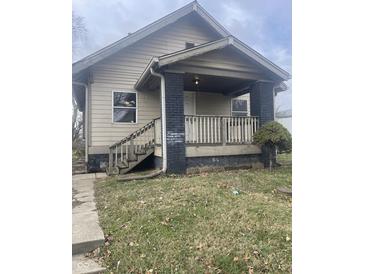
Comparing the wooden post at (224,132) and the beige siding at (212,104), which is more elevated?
the beige siding at (212,104)

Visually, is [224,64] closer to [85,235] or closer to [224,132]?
[224,132]

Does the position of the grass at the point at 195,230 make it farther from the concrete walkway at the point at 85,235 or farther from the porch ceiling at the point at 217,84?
the porch ceiling at the point at 217,84

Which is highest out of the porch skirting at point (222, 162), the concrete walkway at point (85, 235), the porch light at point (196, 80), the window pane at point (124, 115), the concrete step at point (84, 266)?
the porch light at point (196, 80)

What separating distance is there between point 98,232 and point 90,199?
5.96 ft

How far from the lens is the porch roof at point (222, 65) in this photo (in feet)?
21.3

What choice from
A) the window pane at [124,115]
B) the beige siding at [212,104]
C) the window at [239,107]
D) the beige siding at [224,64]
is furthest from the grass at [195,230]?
the window at [239,107]

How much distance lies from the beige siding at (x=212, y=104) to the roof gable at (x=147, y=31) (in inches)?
95.4

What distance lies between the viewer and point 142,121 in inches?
344

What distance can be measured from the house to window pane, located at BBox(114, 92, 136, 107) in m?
0.03

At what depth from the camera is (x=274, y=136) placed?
22.8 feet

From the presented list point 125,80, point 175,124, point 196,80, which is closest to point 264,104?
point 196,80
